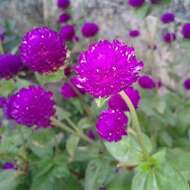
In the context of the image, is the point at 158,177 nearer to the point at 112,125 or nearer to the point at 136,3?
the point at 112,125

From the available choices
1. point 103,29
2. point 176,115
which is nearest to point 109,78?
point 176,115

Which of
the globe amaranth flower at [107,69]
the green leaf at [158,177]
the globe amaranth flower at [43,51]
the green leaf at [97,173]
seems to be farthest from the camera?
the green leaf at [97,173]

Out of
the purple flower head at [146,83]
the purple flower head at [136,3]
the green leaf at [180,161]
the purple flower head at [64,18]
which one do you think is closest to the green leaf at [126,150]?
the green leaf at [180,161]

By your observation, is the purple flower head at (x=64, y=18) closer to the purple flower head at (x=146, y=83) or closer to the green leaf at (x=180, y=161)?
the purple flower head at (x=146, y=83)

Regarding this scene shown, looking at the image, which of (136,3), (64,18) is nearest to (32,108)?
(136,3)

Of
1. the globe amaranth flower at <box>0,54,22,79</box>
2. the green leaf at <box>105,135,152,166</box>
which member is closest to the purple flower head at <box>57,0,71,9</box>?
the globe amaranth flower at <box>0,54,22,79</box>

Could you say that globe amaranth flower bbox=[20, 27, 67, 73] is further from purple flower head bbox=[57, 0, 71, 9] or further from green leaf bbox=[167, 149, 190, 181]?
purple flower head bbox=[57, 0, 71, 9]

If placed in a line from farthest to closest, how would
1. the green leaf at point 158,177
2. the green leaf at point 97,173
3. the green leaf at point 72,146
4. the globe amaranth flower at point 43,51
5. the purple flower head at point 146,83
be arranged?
the purple flower head at point 146,83 < the green leaf at point 72,146 < the green leaf at point 97,173 < the globe amaranth flower at point 43,51 < the green leaf at point 158,177

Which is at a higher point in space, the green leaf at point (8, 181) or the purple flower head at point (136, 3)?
the purple flower head at point (136, 3)

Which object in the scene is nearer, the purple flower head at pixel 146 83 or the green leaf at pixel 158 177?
the green leaf at pixel 158 177
